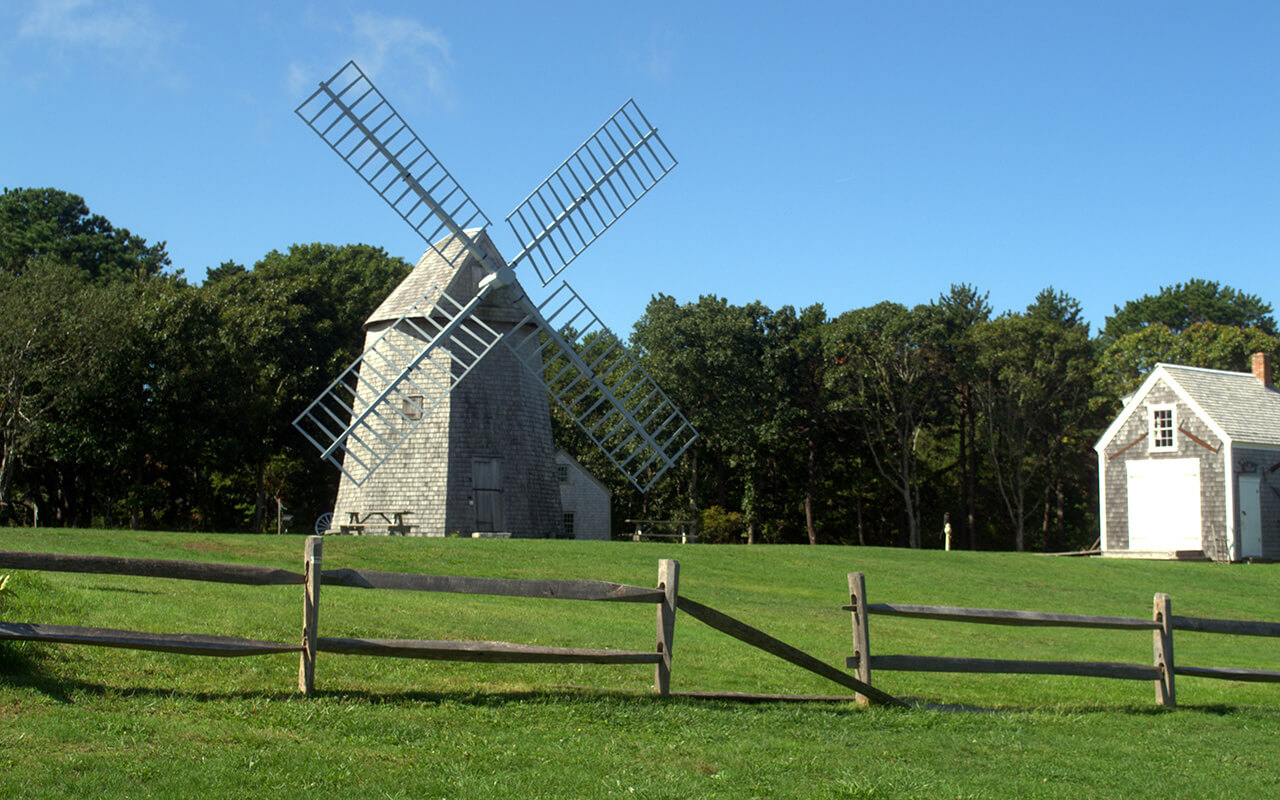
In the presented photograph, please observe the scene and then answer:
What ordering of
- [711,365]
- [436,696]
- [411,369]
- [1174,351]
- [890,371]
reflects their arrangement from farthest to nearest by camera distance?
1. [1174,351]
2. [890,371]
3. [711,365]
4. [411,369]
5. [436,696]

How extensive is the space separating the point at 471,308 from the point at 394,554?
6177 millimetres

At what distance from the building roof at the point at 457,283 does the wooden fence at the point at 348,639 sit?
→ 16.9m

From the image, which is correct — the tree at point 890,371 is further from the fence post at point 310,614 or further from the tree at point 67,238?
the fence post at point 310,614

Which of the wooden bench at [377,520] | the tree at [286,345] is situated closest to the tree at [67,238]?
the tree at [286,345]

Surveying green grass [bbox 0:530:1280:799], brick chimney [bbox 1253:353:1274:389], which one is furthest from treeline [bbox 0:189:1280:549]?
green grass [bbox 0:530:1280:799]

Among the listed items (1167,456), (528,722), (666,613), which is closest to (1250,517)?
(1167,456)

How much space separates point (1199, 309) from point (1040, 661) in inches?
2467

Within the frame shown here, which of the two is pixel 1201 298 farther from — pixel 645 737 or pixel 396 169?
pixel 645 737

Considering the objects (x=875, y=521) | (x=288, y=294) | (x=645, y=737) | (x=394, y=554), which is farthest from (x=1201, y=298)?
(x=645, y=737)

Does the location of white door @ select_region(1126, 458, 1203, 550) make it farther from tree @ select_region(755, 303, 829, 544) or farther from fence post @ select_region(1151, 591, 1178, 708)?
fence post @ select_region(1151, 591, 1178, 708)

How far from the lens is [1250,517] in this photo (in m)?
33.6

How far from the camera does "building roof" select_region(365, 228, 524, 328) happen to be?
2447 centimetres

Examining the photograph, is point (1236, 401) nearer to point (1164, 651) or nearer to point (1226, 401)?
point (1226, 401)

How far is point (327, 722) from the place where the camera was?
689 centimetres
